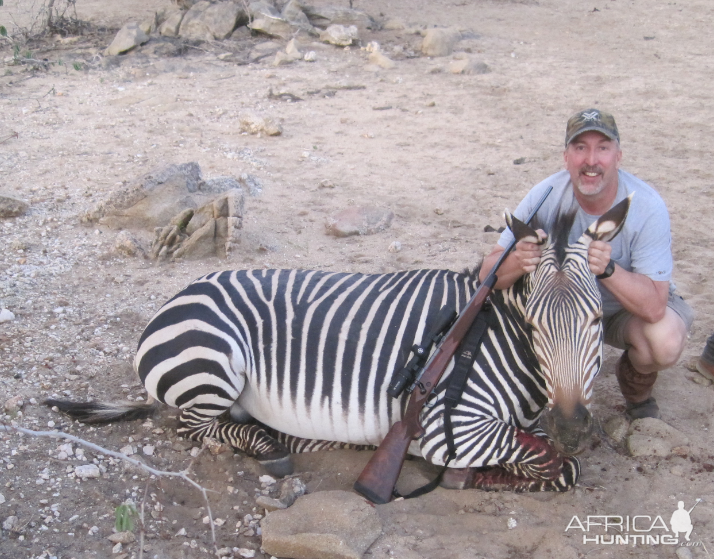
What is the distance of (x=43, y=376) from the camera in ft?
14.0

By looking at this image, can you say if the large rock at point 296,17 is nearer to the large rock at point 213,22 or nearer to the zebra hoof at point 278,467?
the large rock at point 213,22

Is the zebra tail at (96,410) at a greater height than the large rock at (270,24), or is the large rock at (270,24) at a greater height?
the large rock at (270,24)

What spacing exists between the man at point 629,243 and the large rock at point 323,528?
140 centimetres

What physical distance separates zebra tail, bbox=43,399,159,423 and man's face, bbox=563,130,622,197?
298 centimetres

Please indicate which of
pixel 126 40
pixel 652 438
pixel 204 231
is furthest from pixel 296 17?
pixel 652 438

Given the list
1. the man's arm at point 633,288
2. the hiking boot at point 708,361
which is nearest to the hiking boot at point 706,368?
the hiking boot at point 708,361

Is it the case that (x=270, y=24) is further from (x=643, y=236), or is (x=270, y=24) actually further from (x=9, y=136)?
(x=643, y=236)

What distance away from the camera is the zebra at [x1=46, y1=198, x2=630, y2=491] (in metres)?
3.47

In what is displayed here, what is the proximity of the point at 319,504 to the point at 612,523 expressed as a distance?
4.79 feet

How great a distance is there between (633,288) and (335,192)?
421 centimetres

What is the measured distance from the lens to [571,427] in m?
3.02

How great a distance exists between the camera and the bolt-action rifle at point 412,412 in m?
3.43

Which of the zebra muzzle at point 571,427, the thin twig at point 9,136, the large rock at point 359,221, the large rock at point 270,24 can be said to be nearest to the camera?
the zebra muzzle at point 571,427

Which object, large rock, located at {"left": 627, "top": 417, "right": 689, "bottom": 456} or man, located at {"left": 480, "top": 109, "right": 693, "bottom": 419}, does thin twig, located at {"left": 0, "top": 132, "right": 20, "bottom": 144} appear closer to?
man, located at {"left": 480, "top": 109, "right": 693, "bottom": 419}
